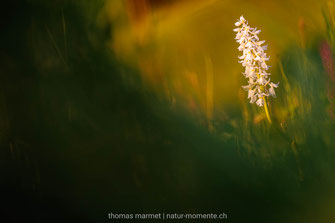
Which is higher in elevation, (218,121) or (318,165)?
(218,121)

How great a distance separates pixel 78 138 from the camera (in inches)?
70.6

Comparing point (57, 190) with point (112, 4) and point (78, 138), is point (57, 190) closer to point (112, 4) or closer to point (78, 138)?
point (78, 138)

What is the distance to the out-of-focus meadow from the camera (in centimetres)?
173

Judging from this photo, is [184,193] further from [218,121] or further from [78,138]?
[78,138]

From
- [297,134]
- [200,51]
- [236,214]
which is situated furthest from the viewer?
[200,51]

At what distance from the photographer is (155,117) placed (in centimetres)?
185

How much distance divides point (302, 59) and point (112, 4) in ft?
4.66

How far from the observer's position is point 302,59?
1.93 m

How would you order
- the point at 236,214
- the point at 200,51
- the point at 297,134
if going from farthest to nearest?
the point at 200,51
the point at 297,134
the point at 236,214

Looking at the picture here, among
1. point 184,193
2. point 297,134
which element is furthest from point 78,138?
point 297,134

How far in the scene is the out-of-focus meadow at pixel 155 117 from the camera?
1.73 m

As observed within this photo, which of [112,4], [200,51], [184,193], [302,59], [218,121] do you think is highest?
[112,4]

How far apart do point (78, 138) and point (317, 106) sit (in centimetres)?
167

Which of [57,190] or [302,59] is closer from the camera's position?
[57,190]
